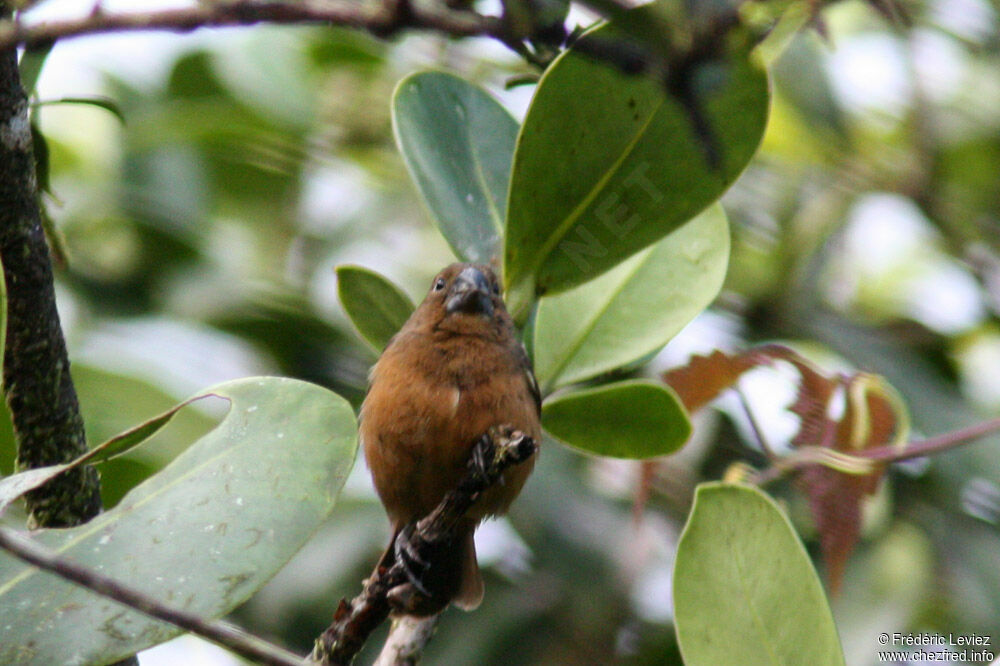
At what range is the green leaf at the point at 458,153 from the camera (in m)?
2.15

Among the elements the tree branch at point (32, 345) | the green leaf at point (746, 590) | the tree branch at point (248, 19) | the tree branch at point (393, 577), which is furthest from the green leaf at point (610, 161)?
the tree branch at point (32, 345)

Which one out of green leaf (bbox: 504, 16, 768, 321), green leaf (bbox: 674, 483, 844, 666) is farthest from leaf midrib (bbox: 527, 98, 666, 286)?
green leaf (bbox: 674, 483, 844, 666)

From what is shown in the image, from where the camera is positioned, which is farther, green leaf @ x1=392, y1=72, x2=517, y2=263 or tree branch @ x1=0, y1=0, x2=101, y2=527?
green leaf @ x1=392, y1=72, x2=517, y2=263

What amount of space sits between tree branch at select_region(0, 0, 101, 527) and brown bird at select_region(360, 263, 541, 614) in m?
0.72

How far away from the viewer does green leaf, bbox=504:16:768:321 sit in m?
1.69

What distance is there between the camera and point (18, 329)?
1.79 metres

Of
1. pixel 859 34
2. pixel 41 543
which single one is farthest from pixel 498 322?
pixel 859 34

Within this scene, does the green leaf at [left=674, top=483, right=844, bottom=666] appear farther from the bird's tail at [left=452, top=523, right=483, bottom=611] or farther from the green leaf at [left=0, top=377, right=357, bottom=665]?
the bird's tail at [left=452, top=523, right=483, bottom=611]

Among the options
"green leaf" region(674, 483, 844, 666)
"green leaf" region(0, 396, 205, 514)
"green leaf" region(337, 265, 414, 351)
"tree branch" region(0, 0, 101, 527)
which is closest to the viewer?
"green leaf" region(0, 396, 205, 514)

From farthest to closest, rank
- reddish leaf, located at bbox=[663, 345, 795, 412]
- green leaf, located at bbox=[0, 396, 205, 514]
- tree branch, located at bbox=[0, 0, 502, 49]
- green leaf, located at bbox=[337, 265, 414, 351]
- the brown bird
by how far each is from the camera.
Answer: the brown bird → reddish leaf, located at bbox=[663, 345, 795, 412] → green leaf, located at bbox=[337, 265, 414, 351] → green leaf, located at bbox=[0, 396, 205, 514] → tree branch, located at bbox=[0, 0, 502, 49]

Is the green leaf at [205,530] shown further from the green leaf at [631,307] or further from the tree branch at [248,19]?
the tree branch at [248,19]

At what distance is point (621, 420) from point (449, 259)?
247 cm

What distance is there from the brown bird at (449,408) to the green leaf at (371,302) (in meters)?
0.13

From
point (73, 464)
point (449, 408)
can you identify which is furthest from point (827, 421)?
point (73, 464)
